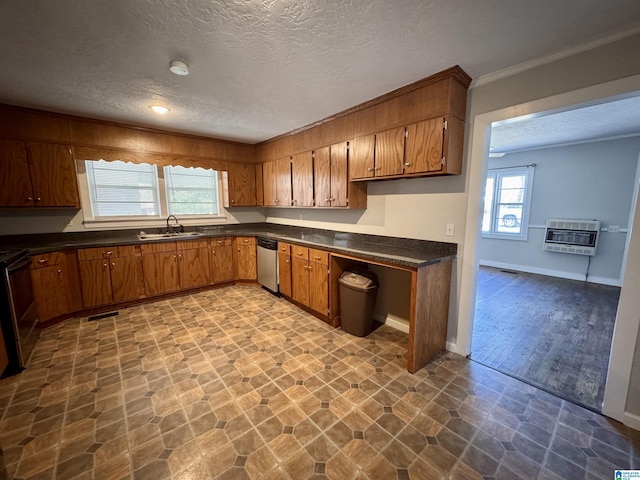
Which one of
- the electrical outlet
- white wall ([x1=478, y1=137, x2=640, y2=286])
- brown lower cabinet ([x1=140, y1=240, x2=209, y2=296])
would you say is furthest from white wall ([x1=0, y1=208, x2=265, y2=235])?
A: white wall ([x1=478, y1=137, x2=640, y2=286])

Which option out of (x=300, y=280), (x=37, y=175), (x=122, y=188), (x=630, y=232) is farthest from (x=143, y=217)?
(x=630, y=232)

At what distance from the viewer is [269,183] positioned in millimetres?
4605

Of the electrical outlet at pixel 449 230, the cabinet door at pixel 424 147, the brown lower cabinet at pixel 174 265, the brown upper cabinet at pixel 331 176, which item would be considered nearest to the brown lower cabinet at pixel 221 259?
→ the brown lower cabinet at pixel 174 265

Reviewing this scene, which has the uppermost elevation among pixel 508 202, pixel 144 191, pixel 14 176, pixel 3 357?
pixel 14 176

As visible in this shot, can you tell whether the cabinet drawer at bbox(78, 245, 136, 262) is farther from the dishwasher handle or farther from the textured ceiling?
the textured ceiling

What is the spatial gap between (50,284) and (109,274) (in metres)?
Result: 0.56

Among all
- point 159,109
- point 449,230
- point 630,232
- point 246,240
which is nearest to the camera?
point 630,232

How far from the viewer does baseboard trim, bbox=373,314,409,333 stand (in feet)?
9.87

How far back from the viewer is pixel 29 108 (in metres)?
3.00

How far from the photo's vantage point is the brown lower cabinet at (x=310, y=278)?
311cm

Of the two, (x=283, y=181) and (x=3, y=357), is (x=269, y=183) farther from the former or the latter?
(x=3, y=357)

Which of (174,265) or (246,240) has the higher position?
(246,240)

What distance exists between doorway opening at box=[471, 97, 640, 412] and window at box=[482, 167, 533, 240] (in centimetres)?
2

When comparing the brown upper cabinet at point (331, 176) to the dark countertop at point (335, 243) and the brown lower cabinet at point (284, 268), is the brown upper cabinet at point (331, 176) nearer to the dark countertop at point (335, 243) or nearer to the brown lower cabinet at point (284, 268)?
the dark countertop at point (335, 243)
